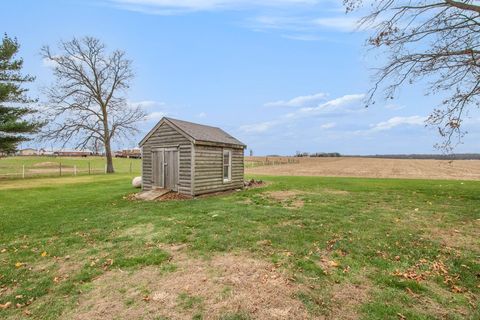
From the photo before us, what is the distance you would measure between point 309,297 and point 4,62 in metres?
31.7

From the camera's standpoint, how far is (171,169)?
Result: 615 inches

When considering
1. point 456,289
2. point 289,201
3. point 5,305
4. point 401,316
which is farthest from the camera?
point 289,201

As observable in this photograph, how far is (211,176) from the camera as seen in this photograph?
15930 mm

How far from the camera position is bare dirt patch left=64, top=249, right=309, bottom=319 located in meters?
4.23

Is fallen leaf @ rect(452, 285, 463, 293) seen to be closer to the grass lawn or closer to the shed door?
the grass lawn

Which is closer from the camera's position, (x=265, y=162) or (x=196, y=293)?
(x=196, y=293)

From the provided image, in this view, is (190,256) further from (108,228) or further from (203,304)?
(108,228)

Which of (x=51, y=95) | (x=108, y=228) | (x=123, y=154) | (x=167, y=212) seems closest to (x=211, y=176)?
(x=167, y=212)

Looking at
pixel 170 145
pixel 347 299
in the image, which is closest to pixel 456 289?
pixel 347 299

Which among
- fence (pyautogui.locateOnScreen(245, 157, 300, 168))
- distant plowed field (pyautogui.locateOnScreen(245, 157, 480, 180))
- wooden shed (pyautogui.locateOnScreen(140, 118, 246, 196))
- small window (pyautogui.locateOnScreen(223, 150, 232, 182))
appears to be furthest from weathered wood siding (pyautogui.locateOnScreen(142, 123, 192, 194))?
fence (pyautogui.locateOnScreen(245, 157, 300, 168))

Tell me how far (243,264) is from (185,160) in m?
9.71

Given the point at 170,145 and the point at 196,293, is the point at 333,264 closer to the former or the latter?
the point at 196,293

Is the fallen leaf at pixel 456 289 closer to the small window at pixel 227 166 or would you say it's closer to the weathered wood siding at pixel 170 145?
the weathered wood siding at pixel 170 145

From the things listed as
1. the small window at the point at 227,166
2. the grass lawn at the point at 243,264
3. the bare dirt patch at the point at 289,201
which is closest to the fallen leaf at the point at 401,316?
the grass lawn at the point at 243,264
